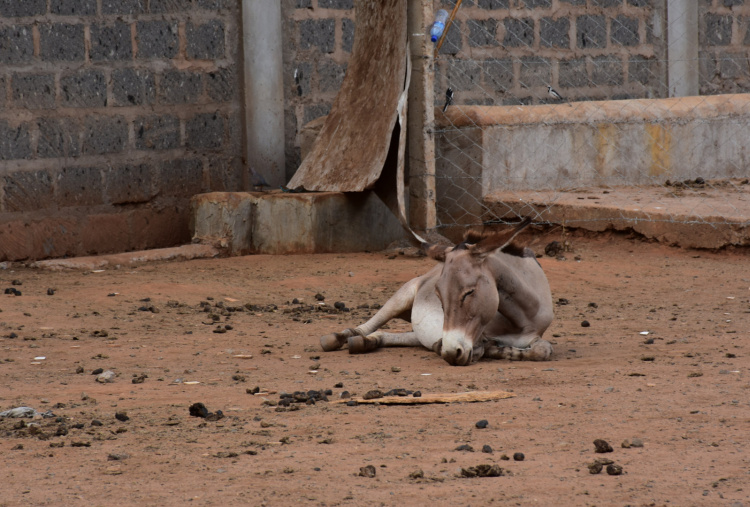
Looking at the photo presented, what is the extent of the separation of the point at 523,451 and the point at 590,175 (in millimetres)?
7040

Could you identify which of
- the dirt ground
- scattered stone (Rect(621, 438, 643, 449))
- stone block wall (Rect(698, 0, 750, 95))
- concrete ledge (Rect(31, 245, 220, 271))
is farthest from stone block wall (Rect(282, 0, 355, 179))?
scattered stone (Rect(621, 438, 643, 449))

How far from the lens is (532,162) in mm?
9820

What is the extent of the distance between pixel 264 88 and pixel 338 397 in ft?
18.6

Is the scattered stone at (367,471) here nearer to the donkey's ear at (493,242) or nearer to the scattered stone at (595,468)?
the scattered stone at (595,468)

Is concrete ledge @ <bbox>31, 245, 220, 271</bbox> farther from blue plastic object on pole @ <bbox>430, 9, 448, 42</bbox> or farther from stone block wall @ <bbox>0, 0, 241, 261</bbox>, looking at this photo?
blue plastic object on pole @ <bbox>430, 9, 448, 42</bbox>

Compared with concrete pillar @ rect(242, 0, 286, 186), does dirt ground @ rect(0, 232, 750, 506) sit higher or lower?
lower

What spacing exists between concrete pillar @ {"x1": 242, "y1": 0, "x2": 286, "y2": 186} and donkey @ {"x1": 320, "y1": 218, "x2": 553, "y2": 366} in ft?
13.2

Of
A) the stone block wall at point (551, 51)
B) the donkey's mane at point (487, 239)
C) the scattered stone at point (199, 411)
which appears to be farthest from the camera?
the stone block wall at point (551, 51)

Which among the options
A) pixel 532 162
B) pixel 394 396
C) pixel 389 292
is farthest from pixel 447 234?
pixel 394 396

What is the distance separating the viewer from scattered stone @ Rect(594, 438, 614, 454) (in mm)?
3383

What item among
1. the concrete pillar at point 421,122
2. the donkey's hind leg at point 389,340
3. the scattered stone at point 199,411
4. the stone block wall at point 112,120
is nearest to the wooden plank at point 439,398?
the scattered stone at point 199,411

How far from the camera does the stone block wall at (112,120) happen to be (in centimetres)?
848

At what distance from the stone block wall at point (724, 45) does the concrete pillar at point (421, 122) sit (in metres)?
5.16

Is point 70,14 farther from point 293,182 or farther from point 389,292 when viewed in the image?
point 389,292
